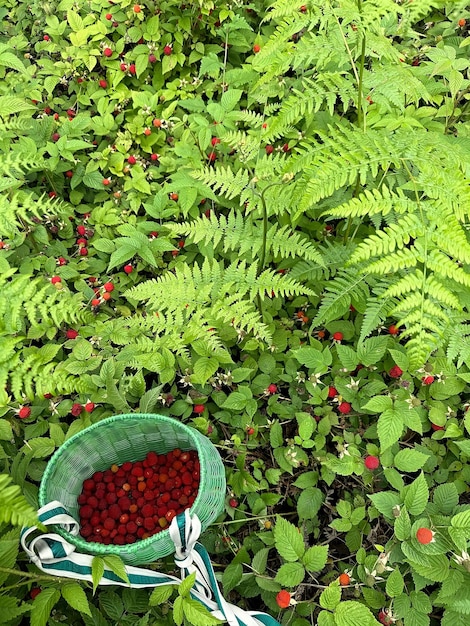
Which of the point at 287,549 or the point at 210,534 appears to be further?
the point at 210,534

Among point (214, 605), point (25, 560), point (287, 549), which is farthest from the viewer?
point (25, 560)

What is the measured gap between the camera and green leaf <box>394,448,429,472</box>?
7.26ft

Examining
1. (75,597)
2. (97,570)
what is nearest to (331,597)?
(97,570)

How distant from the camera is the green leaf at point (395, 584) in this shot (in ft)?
6.53

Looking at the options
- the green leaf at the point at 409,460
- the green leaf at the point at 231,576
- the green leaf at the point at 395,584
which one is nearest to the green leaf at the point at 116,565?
the green leaf at the point at 231,576

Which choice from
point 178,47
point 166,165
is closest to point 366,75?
point 166,165

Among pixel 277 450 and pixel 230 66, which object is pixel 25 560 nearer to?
pixel 277 450

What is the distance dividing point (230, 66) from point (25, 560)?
370cm

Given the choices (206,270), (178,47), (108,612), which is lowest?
(108,612)

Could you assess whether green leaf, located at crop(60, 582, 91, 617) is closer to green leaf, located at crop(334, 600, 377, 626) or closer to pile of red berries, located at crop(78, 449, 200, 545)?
pile of red berries, located at crop(78, 449, 200, 545)

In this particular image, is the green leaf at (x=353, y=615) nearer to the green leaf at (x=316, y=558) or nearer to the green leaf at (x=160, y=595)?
the green leaf at (x=316, y=558)

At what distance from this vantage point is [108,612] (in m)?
2.17

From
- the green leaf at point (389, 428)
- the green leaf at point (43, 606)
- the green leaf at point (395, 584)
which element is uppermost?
the green leaf at point (389, 428)

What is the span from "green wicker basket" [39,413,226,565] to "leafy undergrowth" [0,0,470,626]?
21 centimetres
